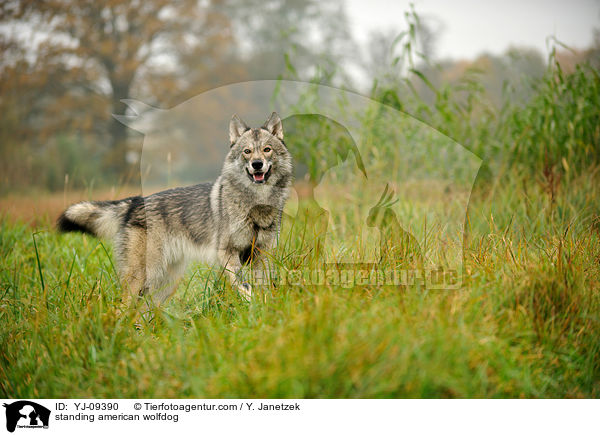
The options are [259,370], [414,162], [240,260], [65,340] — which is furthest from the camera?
[414,162]

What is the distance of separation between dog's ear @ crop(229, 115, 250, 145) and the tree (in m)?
9.30

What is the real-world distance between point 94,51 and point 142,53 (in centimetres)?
127

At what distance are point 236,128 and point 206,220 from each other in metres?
0.98

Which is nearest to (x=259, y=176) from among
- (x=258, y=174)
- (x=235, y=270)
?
(x=258, y=174)

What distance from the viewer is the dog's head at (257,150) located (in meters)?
3.06

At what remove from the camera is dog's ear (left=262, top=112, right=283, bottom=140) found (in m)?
3.09

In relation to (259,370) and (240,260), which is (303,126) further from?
(259,370)

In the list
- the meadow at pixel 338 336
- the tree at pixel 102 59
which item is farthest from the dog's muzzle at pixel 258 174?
the tree at pixel 102 59

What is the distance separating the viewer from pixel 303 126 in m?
5.16

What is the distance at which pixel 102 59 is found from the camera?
1191 cm

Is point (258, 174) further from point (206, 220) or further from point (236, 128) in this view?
point (206, 220)

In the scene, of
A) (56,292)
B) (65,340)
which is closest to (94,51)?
(56,292)
